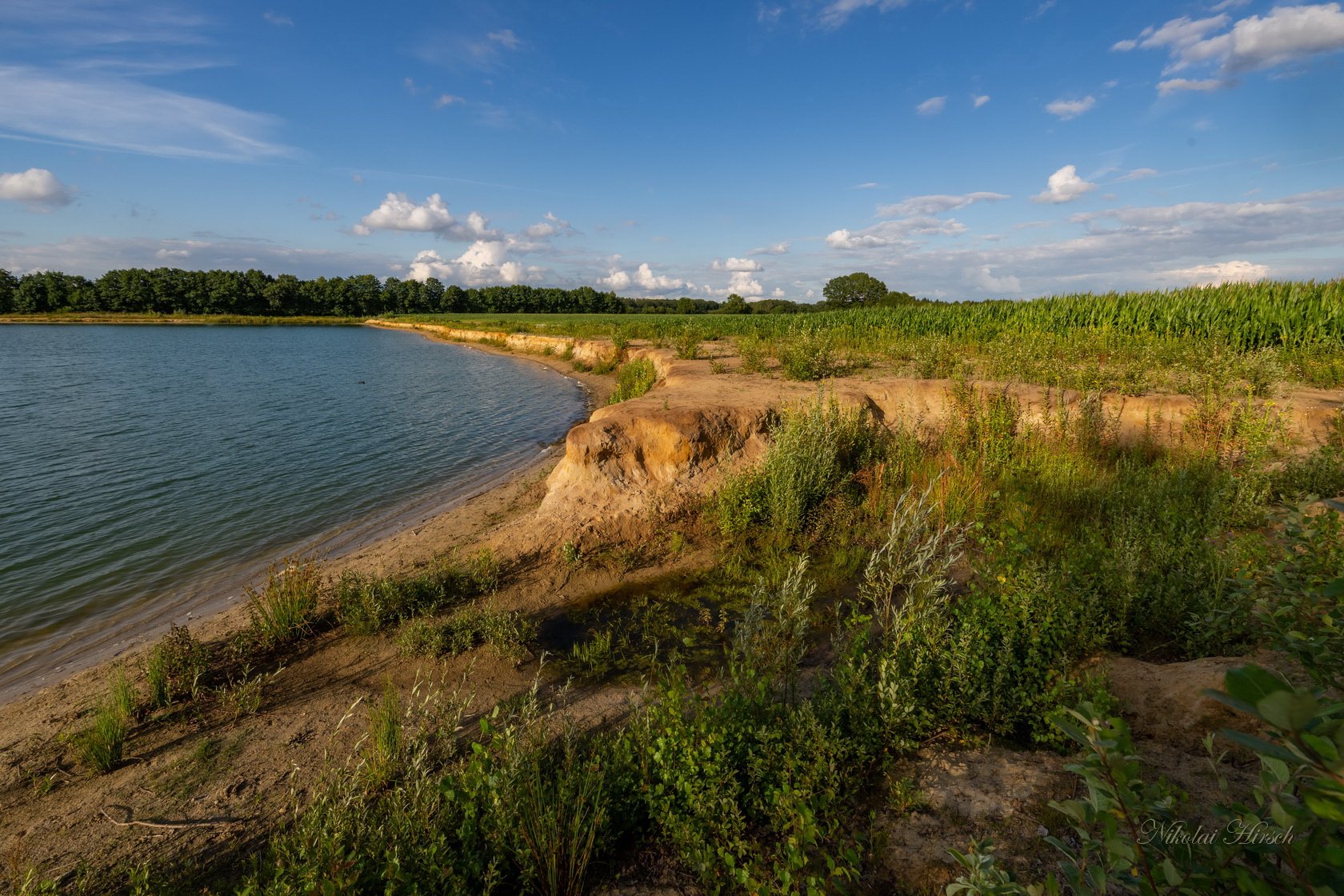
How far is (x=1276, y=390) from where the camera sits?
8.75 metres

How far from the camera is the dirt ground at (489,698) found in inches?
146

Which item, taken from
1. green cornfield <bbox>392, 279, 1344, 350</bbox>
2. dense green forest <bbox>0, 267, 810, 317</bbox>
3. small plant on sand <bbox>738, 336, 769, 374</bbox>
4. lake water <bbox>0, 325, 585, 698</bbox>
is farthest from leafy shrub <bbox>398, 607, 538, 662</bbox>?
dense green forest <bbox>0, 267, 810, 317</bbox>

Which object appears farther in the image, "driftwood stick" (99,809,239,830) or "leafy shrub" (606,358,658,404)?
"leafy shrub" (606,358,658,404)

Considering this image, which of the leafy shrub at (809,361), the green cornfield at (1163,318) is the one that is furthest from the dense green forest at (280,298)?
the leafy shrub at (809,361)

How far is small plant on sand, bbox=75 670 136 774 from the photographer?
4746 mm

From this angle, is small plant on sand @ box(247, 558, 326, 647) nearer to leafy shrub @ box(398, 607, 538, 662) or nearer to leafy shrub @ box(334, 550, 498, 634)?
leafy shrub @ box(334, 550, 498, 634)

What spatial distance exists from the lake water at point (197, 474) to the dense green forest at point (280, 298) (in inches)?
2378

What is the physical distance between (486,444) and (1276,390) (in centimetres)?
1665

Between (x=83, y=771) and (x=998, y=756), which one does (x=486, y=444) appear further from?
(x=998, y=756)

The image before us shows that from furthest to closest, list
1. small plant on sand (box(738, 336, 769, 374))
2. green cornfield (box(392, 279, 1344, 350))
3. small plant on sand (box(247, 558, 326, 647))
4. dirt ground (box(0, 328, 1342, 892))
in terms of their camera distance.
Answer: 1. small plant on sand (box(738, 336, 769, 374))
2. green cornfield (box(392, 279, 1344, 350))
3. small plant on sand (box(247, 558, 326, 647))
4. dirt ground (box(0, 328, 1342, 892))

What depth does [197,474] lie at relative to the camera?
499 inches

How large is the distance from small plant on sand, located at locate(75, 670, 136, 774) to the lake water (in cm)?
201

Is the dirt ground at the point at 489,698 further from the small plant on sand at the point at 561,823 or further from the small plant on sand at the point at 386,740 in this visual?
the small plant on sand at the point at 561,823

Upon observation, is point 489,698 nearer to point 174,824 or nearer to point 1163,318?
point 174,824
